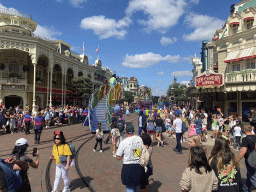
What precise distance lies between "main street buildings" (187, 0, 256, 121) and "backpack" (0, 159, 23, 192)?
13.7 metres

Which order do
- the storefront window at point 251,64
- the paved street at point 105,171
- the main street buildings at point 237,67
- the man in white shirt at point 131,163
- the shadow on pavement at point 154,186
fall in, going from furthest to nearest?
1. the storefront window at point 251,64
2. the main street buildings at point 237,67
3. the paved street at point 105,171
4. the shadow on pavement at point 154,186
5. the man in white shirt at point 131,163

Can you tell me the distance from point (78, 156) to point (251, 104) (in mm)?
13568

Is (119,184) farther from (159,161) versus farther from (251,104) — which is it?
(251,104)

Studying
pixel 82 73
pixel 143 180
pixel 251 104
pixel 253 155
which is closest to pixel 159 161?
pixel 143 180

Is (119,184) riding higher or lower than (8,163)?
lower

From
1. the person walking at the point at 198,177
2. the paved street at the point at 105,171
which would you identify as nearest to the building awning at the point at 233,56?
the paved street at the point at 105,171

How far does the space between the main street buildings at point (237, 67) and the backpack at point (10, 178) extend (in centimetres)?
1372

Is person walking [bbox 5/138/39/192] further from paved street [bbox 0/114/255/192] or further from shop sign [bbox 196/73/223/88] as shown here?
shop sign [bbox 196/73/223/88]

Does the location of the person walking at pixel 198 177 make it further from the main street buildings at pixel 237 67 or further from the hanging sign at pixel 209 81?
the hanging sign at pixel 209 81

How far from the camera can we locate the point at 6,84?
70.3 feet

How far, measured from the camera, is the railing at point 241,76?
38.8 feet

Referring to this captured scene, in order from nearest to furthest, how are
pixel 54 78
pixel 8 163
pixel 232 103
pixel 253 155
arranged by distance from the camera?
1. pixel 8 163
2. pixel 253 155
3. pixel 232 103
4. pixel 54 78

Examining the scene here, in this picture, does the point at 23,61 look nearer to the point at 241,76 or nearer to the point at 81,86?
the point at 81,86

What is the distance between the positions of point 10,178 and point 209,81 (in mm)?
14302
